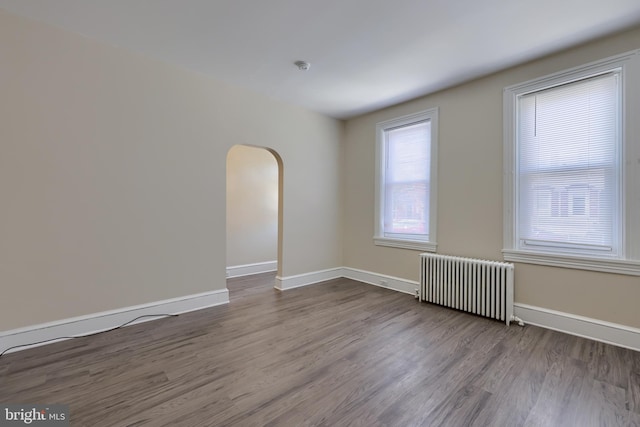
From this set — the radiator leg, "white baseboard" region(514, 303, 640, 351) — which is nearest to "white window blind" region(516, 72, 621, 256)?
"white baseboard" region(514, 303, 640, 351)

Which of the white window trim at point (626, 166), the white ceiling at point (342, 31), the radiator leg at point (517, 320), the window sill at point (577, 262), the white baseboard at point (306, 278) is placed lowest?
the radiator leg at point (517, 320)

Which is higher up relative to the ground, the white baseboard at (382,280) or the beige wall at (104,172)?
the beige wall at (104,172)

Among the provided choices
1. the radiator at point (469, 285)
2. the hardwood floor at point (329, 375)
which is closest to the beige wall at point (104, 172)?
the hardwood floor at point (329, 375)

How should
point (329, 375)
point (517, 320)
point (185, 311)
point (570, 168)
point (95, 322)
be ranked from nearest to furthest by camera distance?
point (329, 375)
point (95, 322)
point (570, 168)
point (517, 320)
point (185, 311)

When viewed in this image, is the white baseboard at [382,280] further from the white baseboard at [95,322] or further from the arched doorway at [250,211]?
the white baseboard at [95,322]

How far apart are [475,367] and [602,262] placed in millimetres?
1643

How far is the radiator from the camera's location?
9.90 feet

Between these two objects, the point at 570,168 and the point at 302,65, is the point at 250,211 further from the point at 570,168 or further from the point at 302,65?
the point at 570,168

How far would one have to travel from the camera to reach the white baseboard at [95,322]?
92.2 inches

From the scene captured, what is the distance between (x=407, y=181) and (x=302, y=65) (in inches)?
86.6

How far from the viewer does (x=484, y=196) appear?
333 centimetres

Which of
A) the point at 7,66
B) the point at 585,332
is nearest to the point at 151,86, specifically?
the point at 7,66

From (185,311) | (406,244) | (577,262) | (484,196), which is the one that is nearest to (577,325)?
(577,262)

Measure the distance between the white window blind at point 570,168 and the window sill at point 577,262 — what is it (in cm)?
9
